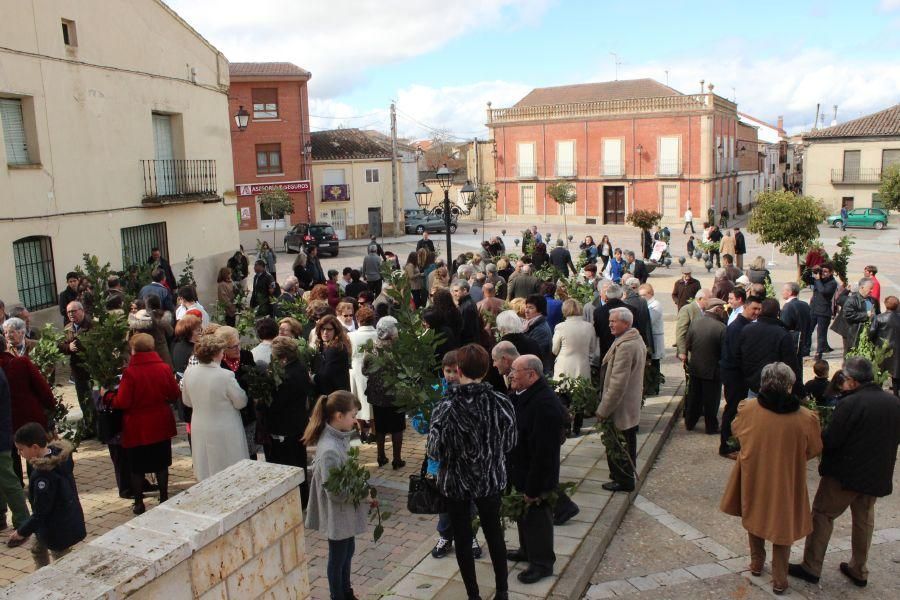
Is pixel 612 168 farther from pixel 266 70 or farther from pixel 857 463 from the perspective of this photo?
pixel 857 463

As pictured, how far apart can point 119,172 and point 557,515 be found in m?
12.3

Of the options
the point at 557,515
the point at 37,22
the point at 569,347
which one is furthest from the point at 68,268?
the point at 557,515

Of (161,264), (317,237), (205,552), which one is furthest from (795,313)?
(317,237)

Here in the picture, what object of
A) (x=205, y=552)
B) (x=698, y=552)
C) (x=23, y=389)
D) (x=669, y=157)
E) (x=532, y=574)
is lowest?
(x=698, y=552)

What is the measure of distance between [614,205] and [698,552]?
1668 inches

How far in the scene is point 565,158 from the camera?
155 ft

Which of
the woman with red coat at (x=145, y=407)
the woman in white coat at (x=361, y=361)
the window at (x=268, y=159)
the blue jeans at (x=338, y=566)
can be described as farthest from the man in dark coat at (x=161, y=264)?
the window at (x=268, y=159)

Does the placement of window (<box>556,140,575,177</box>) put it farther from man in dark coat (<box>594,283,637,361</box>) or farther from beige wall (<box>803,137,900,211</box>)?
man in dark coat (<box>594,283,637,361</box>)

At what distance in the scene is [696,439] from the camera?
851 centimetres

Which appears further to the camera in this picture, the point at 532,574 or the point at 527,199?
the point at 527,199

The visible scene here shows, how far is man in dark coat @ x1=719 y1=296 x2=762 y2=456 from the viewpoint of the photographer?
7758 mm

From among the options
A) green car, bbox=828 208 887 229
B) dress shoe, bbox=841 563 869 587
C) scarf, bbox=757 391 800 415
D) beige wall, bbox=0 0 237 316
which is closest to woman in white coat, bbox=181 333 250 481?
scarf, bbox=757 391 800 415

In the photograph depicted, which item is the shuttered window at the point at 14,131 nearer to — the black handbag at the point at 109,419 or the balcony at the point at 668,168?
the black handbag at the point at 109,419

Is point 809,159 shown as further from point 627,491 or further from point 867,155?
point 627,491
